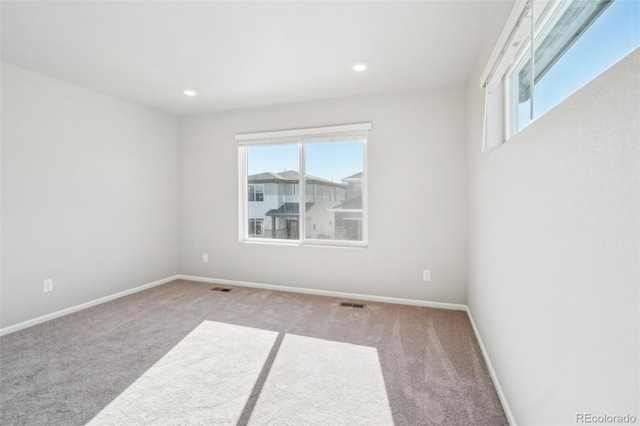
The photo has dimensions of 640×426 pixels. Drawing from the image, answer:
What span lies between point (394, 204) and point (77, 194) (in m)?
3.57

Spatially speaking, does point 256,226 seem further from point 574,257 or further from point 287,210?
point 574,257

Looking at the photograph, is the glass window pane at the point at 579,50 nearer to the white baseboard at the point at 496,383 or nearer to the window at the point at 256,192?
the white baseboard at the point at 496,383

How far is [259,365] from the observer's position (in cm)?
214

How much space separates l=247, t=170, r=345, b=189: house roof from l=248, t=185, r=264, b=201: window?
0.09m

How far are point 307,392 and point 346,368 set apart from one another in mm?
373

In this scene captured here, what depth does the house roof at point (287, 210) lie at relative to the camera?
3.99m

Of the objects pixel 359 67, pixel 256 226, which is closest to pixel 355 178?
pixel 359 67

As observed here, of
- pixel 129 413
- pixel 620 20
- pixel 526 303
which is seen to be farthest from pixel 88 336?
pixel 620 20

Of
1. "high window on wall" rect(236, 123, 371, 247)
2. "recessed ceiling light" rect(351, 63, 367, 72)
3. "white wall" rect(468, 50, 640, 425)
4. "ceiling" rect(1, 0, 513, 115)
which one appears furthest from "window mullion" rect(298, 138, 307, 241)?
"white wall" rect(468, 50, 640, 425)

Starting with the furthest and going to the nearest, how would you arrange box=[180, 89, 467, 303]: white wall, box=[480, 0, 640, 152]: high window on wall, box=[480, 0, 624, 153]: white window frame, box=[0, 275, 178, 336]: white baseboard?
box=[180, 89, 467, 303]: white wall → box=[0, 275, 178, 336]: white baseboard → box=[480, 0, 624, 153]: white window frame → box=[480, 0, 640, 152]: high window on wall

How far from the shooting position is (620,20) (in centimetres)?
83

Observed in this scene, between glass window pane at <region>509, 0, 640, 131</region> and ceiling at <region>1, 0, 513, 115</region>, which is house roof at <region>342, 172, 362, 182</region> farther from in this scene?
glass window pane at <region>509, 0, 640, 131</region>

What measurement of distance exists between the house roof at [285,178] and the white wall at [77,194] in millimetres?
1350

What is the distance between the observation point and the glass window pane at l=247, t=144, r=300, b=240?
4004 millimetres
